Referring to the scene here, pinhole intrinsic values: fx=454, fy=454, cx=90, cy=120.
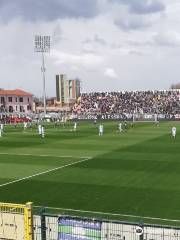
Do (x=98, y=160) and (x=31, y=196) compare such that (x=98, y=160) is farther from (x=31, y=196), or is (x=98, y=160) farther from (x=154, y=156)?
(x=31, y=196)

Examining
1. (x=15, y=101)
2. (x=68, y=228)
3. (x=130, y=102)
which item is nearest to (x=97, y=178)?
(x=68, y=228)

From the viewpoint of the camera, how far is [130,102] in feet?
342

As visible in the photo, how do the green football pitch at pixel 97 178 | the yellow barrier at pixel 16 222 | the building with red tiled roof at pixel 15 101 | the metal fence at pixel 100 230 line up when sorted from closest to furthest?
the metal fence at pixel 100 230, the yellow barrier at pixel 16 222, the green football pitch at pixel 97 178, the building with red tiled roof at pixel 15 101

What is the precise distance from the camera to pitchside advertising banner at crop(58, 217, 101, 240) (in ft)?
35.1

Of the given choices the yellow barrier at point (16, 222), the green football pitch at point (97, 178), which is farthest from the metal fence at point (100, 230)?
the green football pitch at point (97, 178)

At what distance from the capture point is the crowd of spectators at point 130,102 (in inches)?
3875

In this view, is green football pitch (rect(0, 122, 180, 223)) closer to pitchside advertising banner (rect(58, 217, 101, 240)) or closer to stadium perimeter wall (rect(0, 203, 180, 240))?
stadium perimeter wall (rect(0, 203, 180, 240))

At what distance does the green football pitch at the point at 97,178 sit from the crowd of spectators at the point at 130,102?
61.2 m

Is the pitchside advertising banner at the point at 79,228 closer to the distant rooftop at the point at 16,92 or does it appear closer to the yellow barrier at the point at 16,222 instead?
the yellow barrier at the point at 16,222

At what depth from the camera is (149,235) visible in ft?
35.7

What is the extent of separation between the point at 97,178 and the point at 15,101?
10292cm

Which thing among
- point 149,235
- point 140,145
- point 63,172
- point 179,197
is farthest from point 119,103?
point 149,235

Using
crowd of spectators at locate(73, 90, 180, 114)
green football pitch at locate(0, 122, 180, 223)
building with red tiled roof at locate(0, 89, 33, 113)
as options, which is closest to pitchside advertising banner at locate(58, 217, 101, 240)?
green football pitch at locate(0, 122, 180, 223)

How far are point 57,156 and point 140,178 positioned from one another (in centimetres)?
1057
